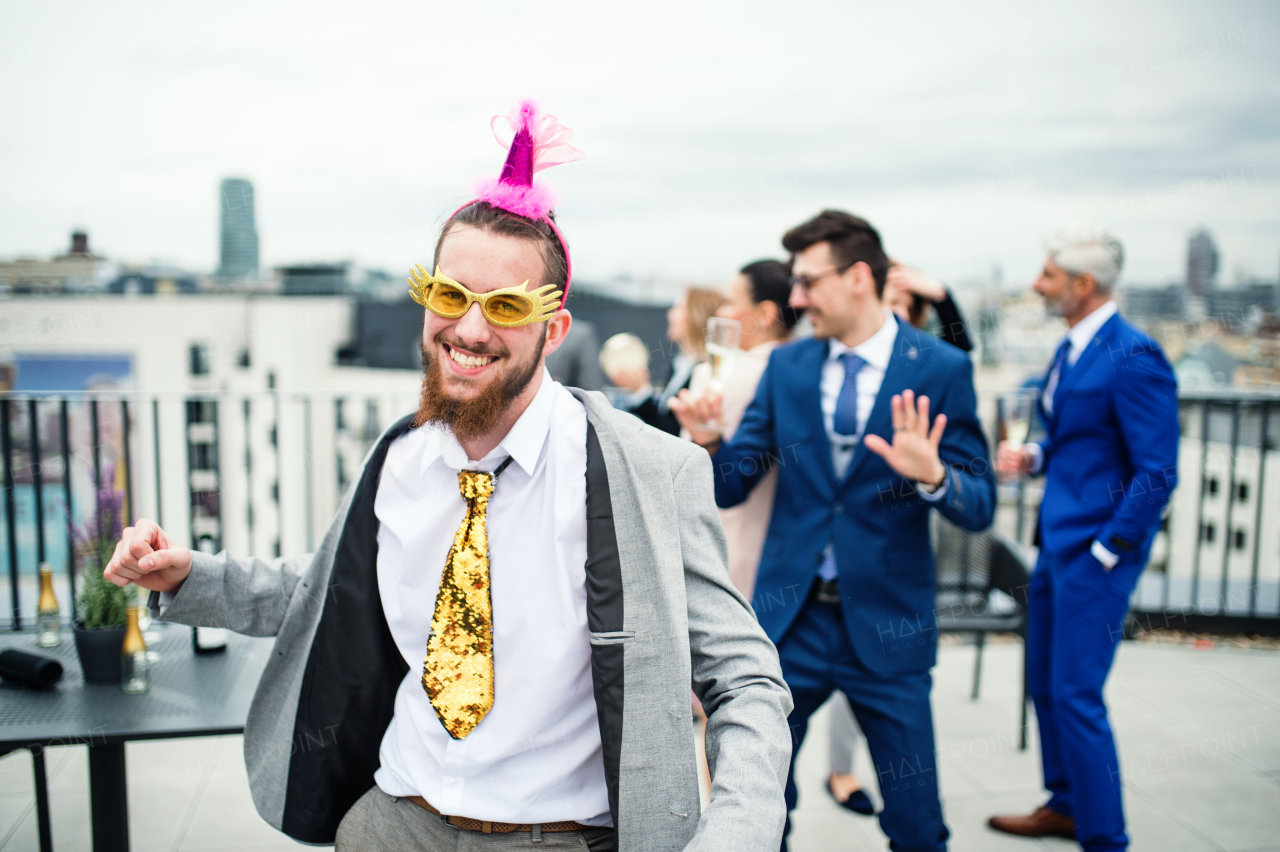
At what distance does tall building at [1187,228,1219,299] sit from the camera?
6.53m

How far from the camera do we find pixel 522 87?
1310 mm

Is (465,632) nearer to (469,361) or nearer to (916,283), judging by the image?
(469,361)

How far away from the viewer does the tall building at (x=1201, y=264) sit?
6.53 m

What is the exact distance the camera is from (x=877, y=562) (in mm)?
2006

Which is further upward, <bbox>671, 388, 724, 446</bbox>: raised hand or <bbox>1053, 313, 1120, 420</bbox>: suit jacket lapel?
<bbox>1053, 313, 1120, 420</bbox>: suit jacket lapel

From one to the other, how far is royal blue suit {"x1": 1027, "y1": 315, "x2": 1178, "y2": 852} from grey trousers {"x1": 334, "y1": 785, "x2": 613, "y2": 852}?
1813 mm

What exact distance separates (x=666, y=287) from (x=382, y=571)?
10.8 ft

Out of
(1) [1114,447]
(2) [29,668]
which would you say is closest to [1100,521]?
(1) [1114,447]

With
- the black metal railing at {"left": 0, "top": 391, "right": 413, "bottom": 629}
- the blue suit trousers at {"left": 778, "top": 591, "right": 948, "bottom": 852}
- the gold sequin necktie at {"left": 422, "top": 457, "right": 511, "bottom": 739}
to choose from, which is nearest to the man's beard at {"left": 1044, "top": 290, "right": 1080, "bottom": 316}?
the blue suit trousers at {"left": 778, "top": 591, "right": 948, "bottom": 852}

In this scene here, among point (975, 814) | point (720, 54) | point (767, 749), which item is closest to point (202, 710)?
point (767, 749)

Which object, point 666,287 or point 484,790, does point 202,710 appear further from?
point 666,287

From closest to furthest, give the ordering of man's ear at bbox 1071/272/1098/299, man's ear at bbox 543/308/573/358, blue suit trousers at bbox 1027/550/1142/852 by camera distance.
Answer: man's ear at bbox 543/308/573/358 < blue suit trousers at bbox 1027/550/1142/852 < man's ear at bbox 1071/272/1098/299

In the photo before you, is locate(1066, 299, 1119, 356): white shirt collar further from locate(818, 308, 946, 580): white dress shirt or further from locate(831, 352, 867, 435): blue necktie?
locate(831, 352, 867, 435): blue necktie

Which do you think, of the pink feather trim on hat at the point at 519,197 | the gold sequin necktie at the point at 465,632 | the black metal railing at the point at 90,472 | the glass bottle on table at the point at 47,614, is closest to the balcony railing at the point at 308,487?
the black metal railing at the point at 90,472
